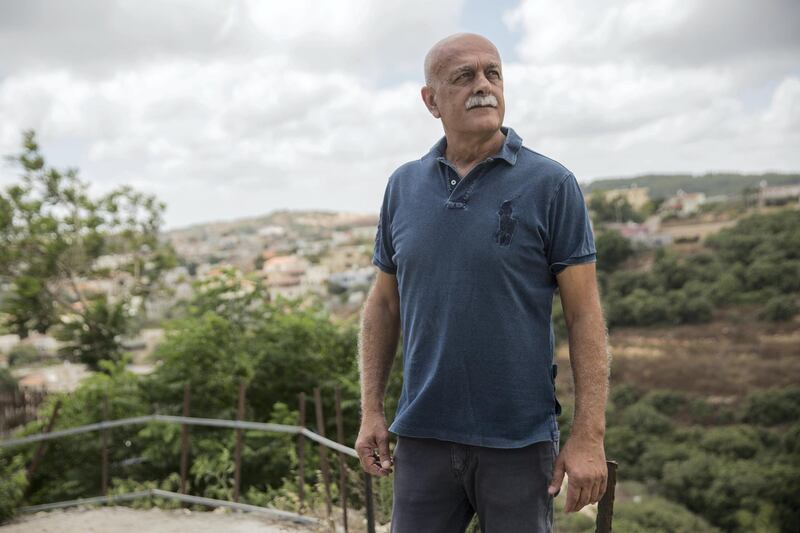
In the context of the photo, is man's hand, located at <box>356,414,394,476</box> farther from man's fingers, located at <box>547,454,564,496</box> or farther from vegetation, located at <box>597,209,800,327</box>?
vegetation, located at <box>597,209,800,327</box>

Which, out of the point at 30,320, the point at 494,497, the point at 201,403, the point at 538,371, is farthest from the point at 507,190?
the point at 30,320

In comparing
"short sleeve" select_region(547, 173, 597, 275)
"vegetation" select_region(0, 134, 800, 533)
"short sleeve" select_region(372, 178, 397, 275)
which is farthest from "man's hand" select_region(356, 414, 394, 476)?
"vegetation" select_region(0, 134, 800, 533)

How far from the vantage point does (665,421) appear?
136 feet

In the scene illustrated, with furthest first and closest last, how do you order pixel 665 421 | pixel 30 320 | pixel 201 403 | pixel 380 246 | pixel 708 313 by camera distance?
pixel 708 313 → pixel 665 421 → pixel 30 320 → pixel 201 403 → pixel 380 246

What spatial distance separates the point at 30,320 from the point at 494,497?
17.0 meters

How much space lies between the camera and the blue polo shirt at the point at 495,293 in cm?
142

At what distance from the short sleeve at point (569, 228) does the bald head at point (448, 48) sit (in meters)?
0.36

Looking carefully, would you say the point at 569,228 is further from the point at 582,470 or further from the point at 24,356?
the point at 24,356

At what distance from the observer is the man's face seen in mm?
1529

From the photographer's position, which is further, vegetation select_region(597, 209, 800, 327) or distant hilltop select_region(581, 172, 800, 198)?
distant hilltop select_region(581, 172, 800, 198)

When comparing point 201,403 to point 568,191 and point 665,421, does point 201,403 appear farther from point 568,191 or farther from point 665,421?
point 665,421

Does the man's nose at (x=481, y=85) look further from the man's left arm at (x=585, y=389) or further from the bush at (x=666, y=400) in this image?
the bush at (x=666, y=400)

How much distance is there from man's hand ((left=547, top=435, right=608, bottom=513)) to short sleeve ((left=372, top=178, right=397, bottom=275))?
22.2 inches

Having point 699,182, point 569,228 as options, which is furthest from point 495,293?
point 699,182
